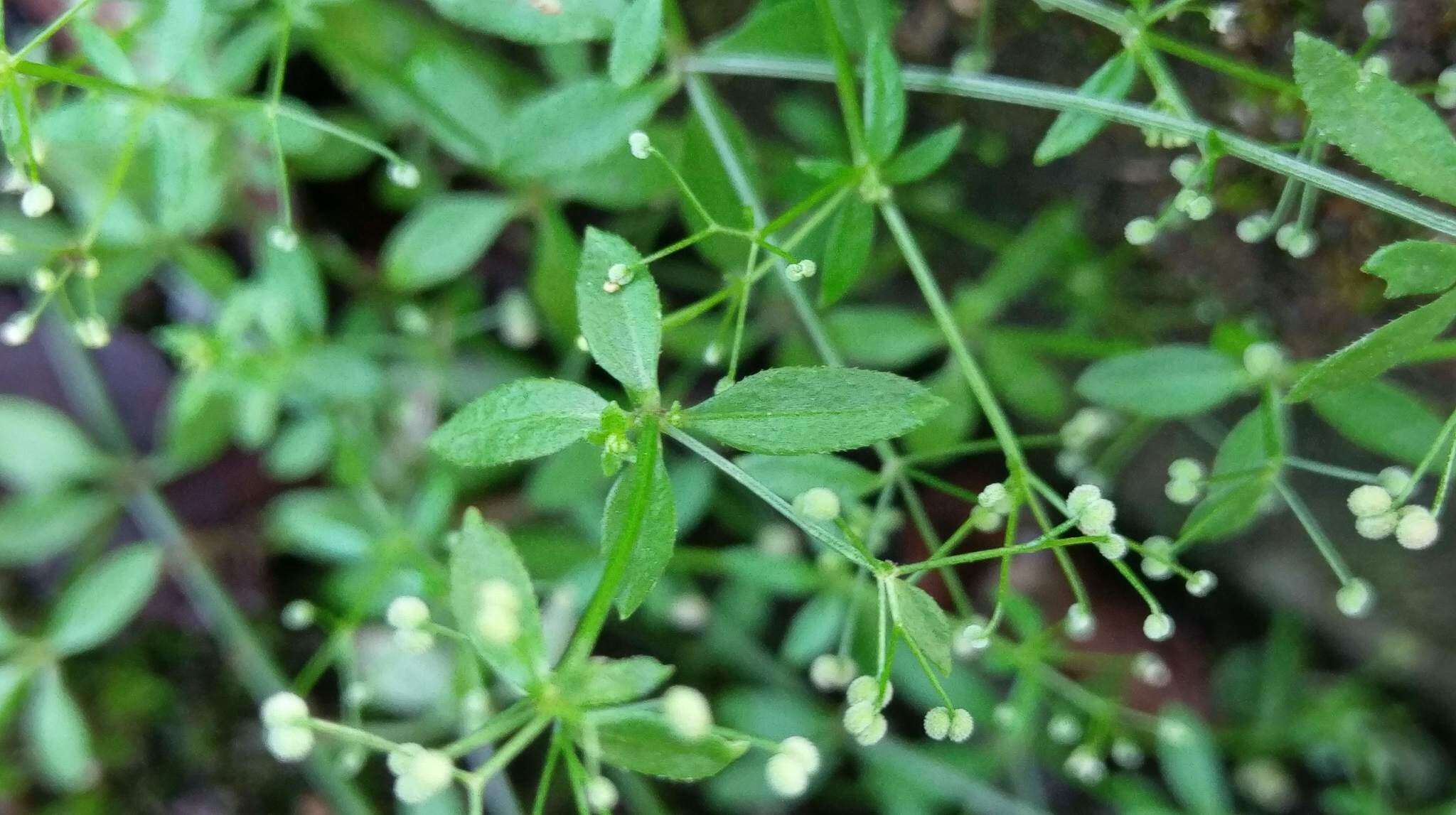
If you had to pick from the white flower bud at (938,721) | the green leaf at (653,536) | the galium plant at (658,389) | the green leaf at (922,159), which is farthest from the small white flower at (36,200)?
the white flower bud at (938,721)

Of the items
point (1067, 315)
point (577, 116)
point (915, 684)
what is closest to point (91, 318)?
point (577, 116)

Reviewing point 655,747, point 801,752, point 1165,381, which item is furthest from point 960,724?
point 1165,381

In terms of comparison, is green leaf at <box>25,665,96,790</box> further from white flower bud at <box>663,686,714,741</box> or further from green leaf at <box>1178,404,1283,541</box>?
green leaf at <box>1178,404,1283,541</box>

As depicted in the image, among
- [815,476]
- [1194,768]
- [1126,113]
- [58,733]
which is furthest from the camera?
[1194,768]

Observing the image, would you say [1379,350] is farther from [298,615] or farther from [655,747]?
[298,615]

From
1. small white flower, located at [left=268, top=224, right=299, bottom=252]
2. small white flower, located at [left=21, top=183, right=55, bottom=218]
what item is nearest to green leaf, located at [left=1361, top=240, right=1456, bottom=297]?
small white flower, located at [left=268, top=224, right=299, bottom=252]

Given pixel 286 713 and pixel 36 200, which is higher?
pixel 36 200

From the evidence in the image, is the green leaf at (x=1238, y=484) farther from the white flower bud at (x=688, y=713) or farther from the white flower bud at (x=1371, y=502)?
the white flower bud at (x=688, y=713)
